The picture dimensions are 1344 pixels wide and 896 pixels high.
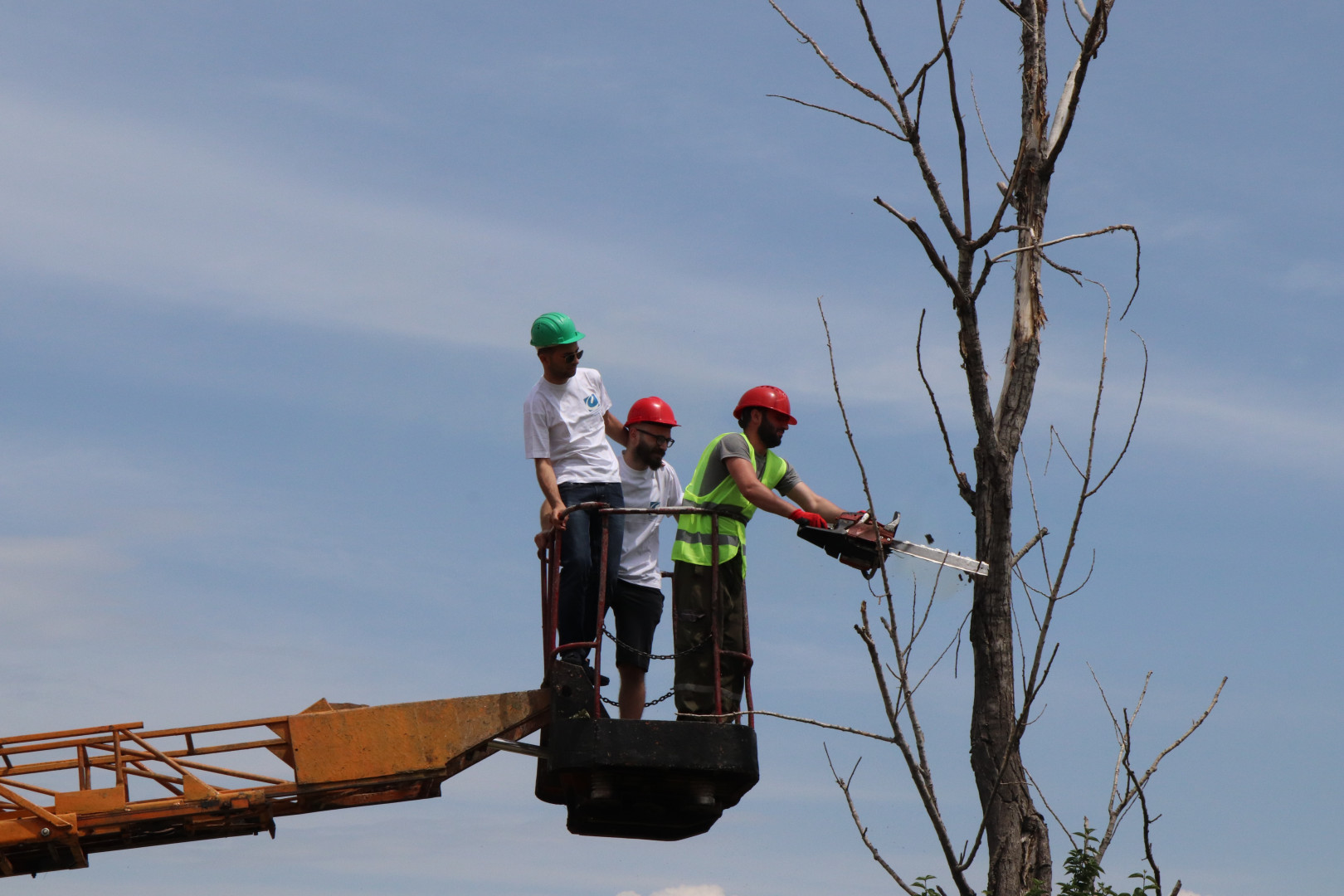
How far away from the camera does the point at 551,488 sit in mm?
8078

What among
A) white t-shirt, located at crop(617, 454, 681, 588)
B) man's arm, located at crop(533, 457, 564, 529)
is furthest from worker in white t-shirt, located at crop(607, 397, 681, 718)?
man's arm, located at crop(533, 457, 564, 529)

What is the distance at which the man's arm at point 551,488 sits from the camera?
7.99m

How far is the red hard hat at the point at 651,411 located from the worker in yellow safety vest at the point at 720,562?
424 mm

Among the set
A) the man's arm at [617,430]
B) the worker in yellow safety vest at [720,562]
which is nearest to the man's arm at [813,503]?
the worker in yellow safety vest at [720,562]

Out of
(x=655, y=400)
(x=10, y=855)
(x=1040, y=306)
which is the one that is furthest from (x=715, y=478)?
(x=10, y=855)

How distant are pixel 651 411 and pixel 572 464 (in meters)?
0.71

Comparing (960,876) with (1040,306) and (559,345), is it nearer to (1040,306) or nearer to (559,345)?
(1040,306)

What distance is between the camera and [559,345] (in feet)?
27.2

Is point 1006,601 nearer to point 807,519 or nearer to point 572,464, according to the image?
point 807,519

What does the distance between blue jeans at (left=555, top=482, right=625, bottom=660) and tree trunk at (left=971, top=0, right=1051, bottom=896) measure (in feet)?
6.92

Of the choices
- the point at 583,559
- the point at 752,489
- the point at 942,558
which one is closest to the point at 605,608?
the point at 583,559

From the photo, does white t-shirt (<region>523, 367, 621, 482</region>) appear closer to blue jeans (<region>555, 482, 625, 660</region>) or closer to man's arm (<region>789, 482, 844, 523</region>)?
blue jeans (<region>555, 482, 625, 660</region>)

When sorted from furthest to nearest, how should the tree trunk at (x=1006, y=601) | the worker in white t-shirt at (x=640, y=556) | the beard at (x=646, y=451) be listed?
the beard at (x=646, y=451) < the worker in white t-shirt at (x=640, y=556) < the tree trunk at (x=1006, y=601)

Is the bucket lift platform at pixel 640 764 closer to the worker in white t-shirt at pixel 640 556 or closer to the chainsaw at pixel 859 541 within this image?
the worker in white t-shirt at pixel 640 556
